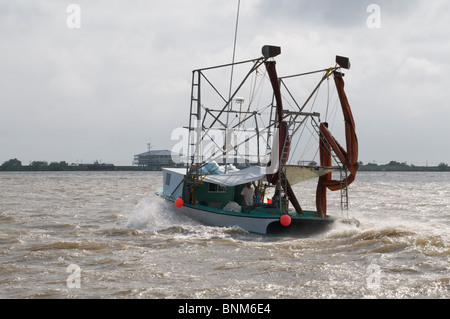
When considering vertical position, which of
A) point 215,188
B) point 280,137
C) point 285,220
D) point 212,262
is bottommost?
point 212,262

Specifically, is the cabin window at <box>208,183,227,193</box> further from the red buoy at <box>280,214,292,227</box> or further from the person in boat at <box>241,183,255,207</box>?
the red buoy at <box>280,214,292,227</box>

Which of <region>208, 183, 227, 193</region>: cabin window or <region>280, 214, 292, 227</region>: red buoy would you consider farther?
<region>208, 183, 227, 193</region>: cabin window

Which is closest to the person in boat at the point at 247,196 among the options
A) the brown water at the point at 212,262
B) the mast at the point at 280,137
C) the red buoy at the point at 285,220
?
the mast at the point at 280,137

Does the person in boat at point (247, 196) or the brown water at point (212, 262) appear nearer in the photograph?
the brown water at point (212, 262)

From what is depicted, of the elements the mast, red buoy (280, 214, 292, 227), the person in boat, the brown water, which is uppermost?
the mast

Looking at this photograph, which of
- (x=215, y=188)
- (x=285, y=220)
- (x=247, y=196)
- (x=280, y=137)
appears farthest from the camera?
(x=215, y=188)

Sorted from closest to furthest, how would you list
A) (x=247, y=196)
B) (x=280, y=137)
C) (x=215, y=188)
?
(x=280, y=137), (x=247, y=196), (x=215, y=188)

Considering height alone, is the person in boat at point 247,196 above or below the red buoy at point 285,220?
above

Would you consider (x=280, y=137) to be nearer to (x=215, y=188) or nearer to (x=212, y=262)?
(x=215, y=188)

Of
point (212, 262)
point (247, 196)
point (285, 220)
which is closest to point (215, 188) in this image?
point (247, 196)

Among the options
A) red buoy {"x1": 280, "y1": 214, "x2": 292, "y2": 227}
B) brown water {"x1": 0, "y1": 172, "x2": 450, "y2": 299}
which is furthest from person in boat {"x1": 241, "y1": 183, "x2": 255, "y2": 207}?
red buoy {"x1": 280, "y1": 214, "x2": 292, "y2": 227}

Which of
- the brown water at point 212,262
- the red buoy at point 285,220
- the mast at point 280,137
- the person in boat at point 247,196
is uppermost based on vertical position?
the mast at point 280,137

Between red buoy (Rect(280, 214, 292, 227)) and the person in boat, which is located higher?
the person in boat

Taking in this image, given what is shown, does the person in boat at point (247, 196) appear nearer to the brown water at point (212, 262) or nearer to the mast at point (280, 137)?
the mast at point (280, 137)
